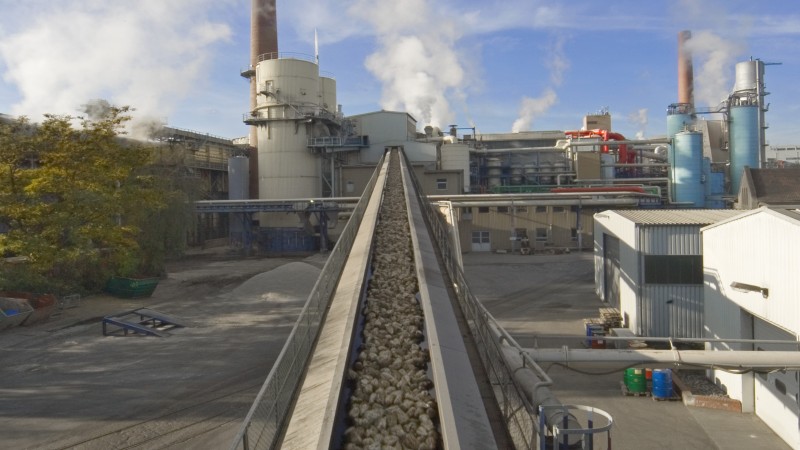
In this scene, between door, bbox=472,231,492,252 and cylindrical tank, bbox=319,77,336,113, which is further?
cylindrical tank, bbox=319,77,336,113

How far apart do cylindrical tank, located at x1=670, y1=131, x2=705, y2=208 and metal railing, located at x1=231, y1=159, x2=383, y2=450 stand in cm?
4695

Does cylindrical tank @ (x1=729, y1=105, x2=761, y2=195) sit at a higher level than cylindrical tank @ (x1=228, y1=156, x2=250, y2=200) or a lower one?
higher

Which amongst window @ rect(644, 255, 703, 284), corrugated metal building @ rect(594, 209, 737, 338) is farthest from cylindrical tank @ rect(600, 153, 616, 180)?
window @ rect(644, 255, 703, 284)

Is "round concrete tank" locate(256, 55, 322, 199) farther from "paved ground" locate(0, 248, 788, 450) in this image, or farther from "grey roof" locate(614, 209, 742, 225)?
"grey roof" locate(614, 209, 742, 225)

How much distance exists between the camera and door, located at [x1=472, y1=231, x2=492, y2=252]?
38875 mm

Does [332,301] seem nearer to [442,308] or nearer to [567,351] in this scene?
[442,308]

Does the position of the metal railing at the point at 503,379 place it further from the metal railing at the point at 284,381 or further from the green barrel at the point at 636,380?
the green barrel at the point at 636,380

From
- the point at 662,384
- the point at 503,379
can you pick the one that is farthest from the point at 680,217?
the point at 503,379

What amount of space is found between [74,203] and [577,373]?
63.6 ft

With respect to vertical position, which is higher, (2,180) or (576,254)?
(2,180)

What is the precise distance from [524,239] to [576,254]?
3509 mm

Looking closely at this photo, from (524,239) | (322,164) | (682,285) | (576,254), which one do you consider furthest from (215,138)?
(682,285)

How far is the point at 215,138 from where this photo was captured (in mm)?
51250

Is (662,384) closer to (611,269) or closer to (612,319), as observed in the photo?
(612,319)
